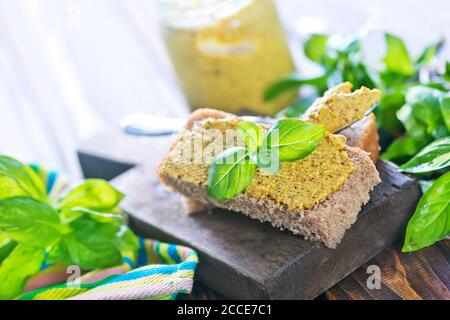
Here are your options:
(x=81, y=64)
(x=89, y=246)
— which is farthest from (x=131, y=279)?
(x=81, y=64)

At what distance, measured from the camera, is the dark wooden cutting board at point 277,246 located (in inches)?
32.0

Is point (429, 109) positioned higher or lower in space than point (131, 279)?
higher

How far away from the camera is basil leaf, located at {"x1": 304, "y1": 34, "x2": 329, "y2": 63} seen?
4.18 feet

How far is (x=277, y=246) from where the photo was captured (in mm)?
844

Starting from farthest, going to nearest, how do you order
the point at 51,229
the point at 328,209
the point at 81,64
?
the point at 81,64 → the point at 51,229 → the point at 328,209

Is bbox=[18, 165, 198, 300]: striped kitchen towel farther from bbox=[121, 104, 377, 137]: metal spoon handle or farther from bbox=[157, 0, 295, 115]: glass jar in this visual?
bbox=[157, 0, 295, 115]: glass jar

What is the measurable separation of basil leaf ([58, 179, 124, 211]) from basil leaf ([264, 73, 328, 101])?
439 millimetres

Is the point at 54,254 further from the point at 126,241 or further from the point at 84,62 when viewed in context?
the point at 84,62

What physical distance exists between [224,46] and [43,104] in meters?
0.66

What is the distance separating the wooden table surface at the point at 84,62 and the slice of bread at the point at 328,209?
0.83 m

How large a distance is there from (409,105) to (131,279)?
0.48 meters

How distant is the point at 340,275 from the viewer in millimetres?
863

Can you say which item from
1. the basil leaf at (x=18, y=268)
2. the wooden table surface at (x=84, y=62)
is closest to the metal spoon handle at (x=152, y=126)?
the basil leaf at (x=18, y=268)

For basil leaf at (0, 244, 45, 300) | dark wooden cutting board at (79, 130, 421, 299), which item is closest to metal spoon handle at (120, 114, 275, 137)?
dark wooden cutting board at (79, 130, 421, 299)
